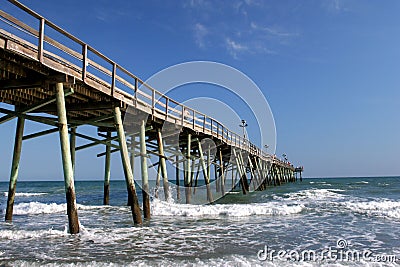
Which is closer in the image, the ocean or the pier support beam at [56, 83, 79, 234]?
the ocean

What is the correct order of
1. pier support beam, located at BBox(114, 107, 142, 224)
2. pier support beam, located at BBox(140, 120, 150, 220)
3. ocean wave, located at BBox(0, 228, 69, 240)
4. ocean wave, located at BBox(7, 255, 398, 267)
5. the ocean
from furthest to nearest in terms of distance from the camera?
pier support beam, located at BBox(140, 120, 150, 220), pier support beam, located at BBox(114, 107, 142, 224), ocean wave, located at BBox(0, 228, 69, 240), the ocean, ocean wave, located at BBox(7, 255, 398, 267)

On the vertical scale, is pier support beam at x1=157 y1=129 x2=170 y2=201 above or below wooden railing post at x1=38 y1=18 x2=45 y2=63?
below

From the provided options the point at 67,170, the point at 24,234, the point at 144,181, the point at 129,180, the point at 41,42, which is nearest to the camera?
the point at 41,42

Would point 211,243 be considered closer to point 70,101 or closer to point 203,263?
point 203,263

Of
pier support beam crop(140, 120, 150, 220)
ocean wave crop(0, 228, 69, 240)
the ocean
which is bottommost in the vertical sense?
the ocean

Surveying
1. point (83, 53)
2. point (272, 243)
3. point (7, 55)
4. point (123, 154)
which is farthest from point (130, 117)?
point (272, 243)

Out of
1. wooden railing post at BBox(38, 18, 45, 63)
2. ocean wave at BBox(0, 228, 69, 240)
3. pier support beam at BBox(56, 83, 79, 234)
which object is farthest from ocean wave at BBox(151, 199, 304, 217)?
wooden railing post at BBox(38, 18, 45, 63)

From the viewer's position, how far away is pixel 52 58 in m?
8.12

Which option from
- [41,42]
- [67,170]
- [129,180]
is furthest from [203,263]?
[41,42]

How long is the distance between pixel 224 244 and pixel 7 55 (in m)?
6.22

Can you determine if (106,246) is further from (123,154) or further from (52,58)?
(52,58)

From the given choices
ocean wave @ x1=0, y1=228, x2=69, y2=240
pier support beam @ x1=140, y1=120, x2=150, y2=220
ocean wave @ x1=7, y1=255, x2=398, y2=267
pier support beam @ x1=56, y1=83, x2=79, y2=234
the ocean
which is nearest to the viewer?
ocean wave @ x1=7, y1=255, x2=398, y2=267

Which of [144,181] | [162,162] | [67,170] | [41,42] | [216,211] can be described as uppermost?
[41,42]

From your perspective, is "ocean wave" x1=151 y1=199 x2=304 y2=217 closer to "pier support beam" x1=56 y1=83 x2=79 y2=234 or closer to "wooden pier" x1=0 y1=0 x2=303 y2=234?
"wooden pier" x1=0 y1=0 x2=303 y2=234
